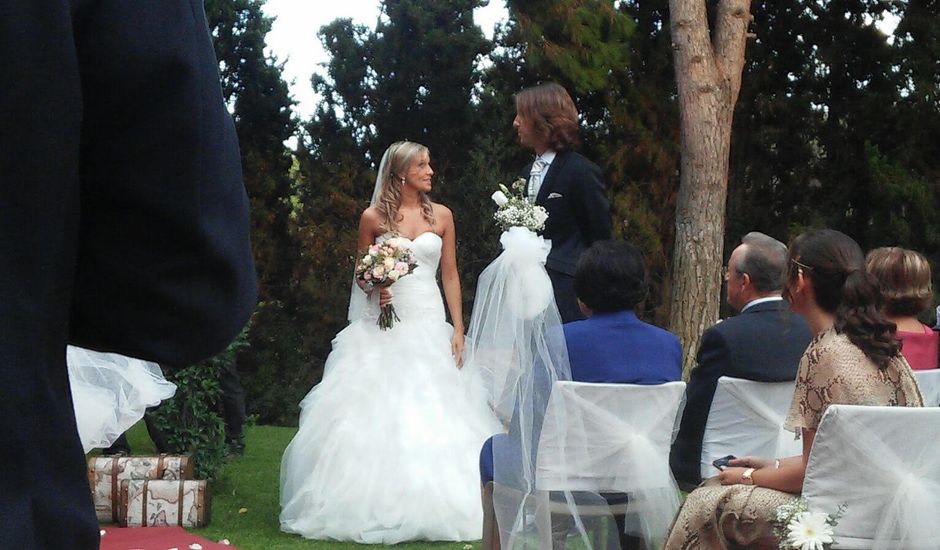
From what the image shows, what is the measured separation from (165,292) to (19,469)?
7.2 inches

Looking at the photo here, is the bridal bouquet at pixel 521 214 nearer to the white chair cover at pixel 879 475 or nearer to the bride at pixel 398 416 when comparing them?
the bride at pixel 398 416

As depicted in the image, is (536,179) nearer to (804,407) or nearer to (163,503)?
(163,503)

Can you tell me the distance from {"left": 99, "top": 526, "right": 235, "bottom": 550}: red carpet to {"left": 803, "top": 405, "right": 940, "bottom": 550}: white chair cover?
3.14 meters

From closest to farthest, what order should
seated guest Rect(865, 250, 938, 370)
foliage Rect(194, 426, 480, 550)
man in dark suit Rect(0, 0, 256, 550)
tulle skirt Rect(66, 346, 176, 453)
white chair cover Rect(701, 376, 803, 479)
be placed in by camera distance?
1. man in dark suit Rect(0, 0, 256, 550)
2. white chair cover Rect(701, 376, 803, 479)
3. seated guest Rect(865, 250, 938, 370)
4. tulle skirt Rect(66, 346, 176, 453)
5. foliage Rect(194, 426, 480, 550)

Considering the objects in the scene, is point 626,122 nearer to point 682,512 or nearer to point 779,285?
point 779,285

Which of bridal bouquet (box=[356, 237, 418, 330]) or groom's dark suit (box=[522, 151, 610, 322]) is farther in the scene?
bridal bouquet (box=[356, 237, 418, 330])

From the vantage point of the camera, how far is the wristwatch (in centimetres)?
364

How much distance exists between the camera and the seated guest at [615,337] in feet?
14.1

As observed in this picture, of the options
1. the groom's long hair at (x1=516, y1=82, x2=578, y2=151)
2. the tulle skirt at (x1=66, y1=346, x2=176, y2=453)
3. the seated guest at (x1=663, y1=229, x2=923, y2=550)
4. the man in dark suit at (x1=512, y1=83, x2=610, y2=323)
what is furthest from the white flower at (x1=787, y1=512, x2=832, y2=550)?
the tulle skirt at (x1=66, y1=346, x2=176, y2=453)

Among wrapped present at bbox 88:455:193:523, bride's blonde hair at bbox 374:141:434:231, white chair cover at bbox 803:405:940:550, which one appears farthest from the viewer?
bride's blonde hair at bbox 374:141:434:231

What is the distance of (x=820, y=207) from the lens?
11.4 meters

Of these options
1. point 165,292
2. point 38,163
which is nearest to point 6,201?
point 38,163

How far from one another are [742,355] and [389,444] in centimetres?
261

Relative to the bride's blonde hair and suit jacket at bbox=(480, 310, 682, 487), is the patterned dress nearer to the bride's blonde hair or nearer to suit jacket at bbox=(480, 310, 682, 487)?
suit jacket at bbox=(480, 310, 682, 487)
